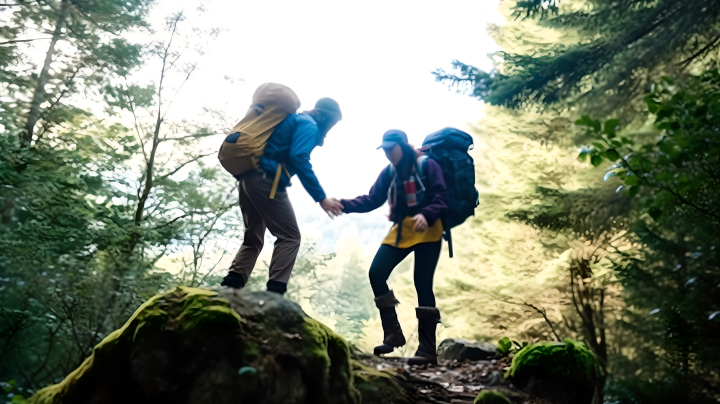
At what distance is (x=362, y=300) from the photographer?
26828 millimetres

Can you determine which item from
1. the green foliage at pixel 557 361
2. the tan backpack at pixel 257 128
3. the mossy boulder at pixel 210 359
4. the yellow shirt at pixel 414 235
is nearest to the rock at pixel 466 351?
the green foliage at pixel 557 361

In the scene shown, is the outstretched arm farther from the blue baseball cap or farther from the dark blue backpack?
the dark blue backpack

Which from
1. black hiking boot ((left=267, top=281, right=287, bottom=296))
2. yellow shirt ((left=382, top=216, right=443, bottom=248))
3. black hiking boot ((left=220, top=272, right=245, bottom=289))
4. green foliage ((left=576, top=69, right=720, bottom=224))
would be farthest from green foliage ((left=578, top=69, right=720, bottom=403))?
black hiking boot ((left=220, top=272, right=245, bottom=289))

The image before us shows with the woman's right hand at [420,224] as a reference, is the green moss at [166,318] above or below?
below

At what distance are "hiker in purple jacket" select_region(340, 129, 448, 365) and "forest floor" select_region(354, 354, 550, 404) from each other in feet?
0.53

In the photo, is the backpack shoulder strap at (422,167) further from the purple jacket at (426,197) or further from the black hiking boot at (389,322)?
the black hiking boot at (389,322)

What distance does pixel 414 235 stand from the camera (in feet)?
15.3

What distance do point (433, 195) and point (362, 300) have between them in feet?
75.5

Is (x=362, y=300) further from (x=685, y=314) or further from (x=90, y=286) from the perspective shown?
(x=685, y=314)

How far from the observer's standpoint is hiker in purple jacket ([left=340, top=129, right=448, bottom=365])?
4.58 metres

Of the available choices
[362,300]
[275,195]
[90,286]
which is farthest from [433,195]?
[362,300]

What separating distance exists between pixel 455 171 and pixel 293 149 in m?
1.87

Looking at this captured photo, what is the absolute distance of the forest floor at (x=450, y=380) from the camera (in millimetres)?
3889

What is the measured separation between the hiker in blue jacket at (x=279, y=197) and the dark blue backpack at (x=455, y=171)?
1495mm
